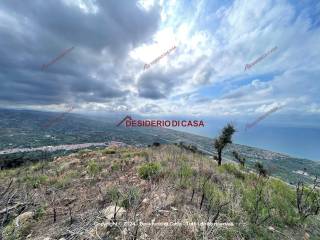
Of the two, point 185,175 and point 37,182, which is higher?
point 185,175

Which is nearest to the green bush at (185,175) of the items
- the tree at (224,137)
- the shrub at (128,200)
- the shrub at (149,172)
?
the shrub at (149,172)

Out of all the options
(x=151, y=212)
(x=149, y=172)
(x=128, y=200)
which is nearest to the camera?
(x=151, y=212)

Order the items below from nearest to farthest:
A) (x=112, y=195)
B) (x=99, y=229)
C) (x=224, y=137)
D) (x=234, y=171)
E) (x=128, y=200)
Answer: (x=99, y=229), (x=128, y=200), (x=112, y=195), (x=234, y=171), (x=224, y=137)

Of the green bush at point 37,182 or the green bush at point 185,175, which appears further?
the green bush at point 37,182

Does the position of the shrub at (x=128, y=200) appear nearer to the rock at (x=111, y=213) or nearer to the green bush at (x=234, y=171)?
the rock at (x=111, y=213)

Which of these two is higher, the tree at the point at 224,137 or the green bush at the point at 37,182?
the tree at the point at 224,137

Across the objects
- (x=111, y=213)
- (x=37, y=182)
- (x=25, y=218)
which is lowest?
(x=37, y=182)

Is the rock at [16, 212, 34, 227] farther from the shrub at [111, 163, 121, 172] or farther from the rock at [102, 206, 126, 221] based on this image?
the shrub at [111, 163, 121, 172]

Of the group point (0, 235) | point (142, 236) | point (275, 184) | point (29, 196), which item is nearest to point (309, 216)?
point (275, 184)

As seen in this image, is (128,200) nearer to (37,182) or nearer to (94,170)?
(94,170)

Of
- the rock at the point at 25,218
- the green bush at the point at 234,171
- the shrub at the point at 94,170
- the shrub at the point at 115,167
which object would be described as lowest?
the rock at the point at 25,218

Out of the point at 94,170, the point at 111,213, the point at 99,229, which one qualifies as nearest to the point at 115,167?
the point at 94,170
